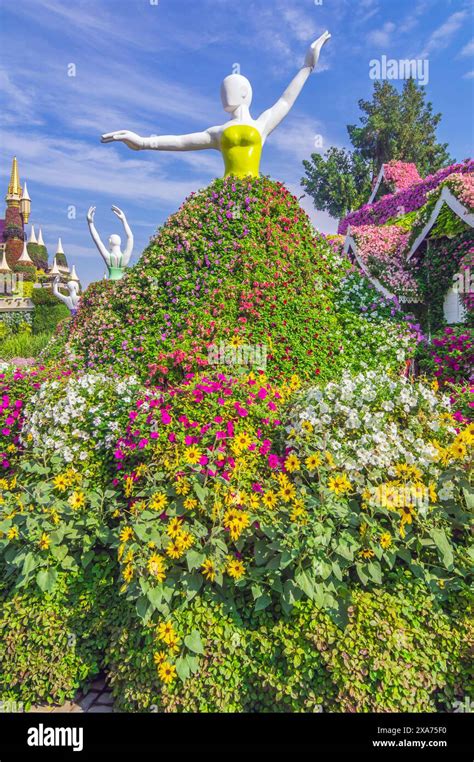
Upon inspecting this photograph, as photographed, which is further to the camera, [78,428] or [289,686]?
[78,428]

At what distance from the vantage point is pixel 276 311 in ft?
14.4

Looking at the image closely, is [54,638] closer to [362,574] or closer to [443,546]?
[362,574]

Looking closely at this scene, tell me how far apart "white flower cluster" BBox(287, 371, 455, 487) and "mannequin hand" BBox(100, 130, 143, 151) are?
12.6ft

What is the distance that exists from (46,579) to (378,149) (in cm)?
3126

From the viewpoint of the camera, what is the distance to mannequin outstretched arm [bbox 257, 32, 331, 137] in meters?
5.48

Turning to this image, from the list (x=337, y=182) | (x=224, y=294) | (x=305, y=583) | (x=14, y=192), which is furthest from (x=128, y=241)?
(x=14, y=192)

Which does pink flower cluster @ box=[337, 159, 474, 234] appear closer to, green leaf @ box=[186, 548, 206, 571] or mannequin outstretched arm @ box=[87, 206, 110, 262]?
mannequin outstretched arm @ box=[87, 206, 110, 262]

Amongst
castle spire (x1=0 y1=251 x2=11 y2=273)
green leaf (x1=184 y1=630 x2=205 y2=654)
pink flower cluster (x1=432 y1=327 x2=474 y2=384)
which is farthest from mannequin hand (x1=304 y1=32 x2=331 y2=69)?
castle spire (x1=0 y1=251 x2=11 y2=273)

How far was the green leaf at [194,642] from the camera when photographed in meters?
2.36

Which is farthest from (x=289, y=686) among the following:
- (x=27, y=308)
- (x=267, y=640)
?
(x=27, y=308)
